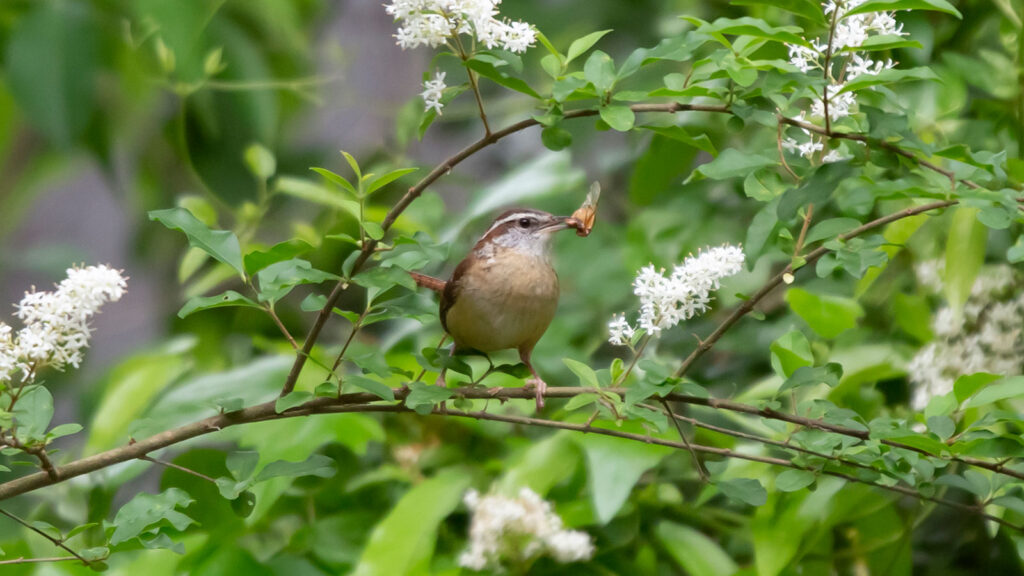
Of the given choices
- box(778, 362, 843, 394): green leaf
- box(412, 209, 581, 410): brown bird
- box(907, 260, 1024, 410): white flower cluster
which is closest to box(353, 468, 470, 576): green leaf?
box(412, 209, 581, 410): brown bird

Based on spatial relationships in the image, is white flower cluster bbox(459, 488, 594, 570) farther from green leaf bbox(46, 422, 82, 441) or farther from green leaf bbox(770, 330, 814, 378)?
green leaf bbox(46, 422, 82, 441)

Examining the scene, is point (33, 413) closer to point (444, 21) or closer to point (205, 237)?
point (205, 237)

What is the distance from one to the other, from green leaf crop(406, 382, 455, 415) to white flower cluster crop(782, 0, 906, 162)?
0.51 metres

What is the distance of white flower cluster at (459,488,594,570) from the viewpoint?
1.63 metres

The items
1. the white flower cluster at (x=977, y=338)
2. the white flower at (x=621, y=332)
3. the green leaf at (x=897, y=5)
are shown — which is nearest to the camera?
the green leaf at (x=897, y=5)

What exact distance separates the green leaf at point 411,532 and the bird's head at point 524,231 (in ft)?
1.42

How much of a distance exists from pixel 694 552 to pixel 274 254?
2.97 feet

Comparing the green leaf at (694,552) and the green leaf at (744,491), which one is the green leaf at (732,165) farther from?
the green leaf at (694,552)

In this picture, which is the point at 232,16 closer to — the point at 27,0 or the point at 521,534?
the point at 27,0

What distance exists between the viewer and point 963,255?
1.74 meters

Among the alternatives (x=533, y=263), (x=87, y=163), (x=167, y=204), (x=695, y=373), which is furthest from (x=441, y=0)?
(x=87, y=163)

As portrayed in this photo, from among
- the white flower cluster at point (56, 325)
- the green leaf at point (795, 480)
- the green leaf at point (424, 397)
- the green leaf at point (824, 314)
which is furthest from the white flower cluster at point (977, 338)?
the white flower cluster at point (56, 325)

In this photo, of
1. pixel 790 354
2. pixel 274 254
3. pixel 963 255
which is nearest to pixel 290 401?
pixel 274 254

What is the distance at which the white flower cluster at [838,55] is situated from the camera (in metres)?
1.16
